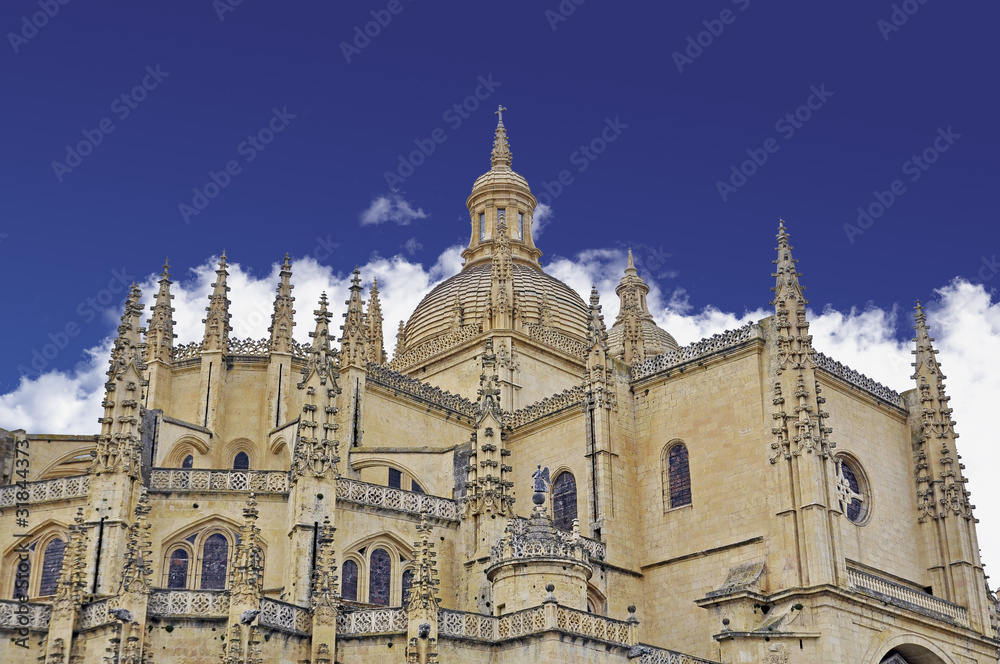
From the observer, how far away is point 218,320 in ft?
143

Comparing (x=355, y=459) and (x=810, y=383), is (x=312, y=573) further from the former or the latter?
(x=810, y=383)

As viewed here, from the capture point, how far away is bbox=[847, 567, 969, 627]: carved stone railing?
35312 millimetres

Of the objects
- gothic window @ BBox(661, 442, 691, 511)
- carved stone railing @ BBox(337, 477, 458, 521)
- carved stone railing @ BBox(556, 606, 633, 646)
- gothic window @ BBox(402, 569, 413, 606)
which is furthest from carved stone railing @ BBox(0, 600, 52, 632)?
gothic window @ BBox(661, 442, 691, 511)

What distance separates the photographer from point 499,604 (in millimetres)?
31156

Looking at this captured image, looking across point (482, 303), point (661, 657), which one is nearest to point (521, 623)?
point (661, 657)

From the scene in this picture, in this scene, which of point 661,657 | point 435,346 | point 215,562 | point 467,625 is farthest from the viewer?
point 435,346

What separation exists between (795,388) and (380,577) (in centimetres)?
1325

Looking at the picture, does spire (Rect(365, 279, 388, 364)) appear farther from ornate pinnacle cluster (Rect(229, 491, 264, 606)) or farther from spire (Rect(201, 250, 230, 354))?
ornate pinnacle cluster (Rect(229, 491, 264, 606))

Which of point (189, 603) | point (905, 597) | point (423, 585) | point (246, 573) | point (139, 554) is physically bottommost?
point (189, 603)

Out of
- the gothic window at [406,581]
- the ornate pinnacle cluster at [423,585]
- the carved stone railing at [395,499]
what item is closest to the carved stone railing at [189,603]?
the ornate pinnacle cluster at [423,585]

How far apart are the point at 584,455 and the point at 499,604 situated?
9.96 metres

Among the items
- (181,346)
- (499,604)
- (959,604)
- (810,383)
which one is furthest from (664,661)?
(181,346)

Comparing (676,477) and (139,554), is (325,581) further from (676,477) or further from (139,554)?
(676,477)

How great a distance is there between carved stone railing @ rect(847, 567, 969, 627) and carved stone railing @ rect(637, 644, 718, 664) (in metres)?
5.54
